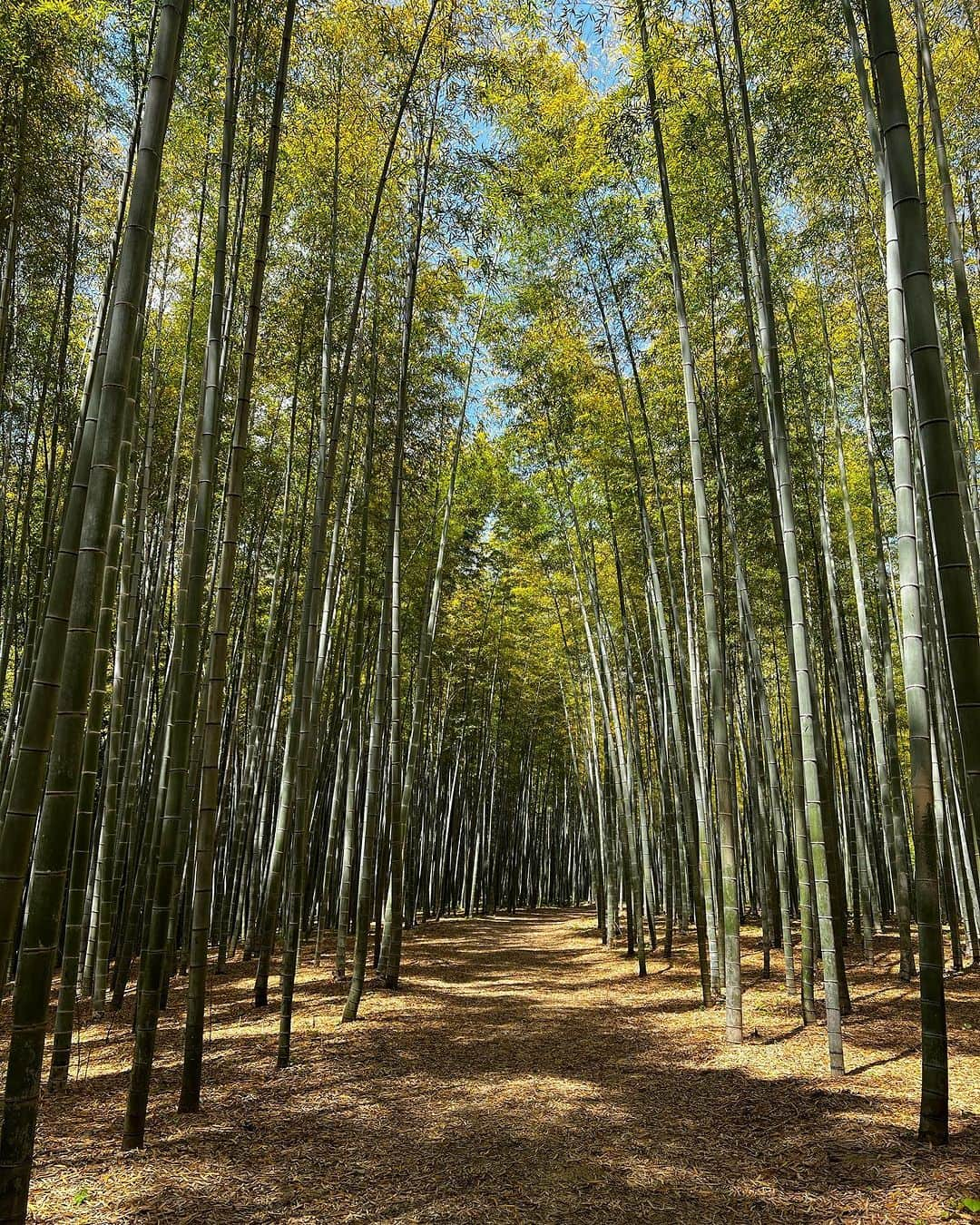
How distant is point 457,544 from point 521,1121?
24.7 feet

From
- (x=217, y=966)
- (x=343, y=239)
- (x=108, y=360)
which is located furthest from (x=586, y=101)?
(x=217, y=966)

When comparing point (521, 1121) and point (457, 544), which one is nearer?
point (521, 1121)

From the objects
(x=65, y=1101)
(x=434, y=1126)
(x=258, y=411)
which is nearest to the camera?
(x=434, y=1126)

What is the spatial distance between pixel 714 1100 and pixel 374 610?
6509 mm

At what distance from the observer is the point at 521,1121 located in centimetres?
284

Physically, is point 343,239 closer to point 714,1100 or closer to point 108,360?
point 108,360

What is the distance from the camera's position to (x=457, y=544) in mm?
9742

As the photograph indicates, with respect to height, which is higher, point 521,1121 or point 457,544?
point 457,544

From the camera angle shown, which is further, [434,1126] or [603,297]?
[603,297]

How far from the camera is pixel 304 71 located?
4.58 meters

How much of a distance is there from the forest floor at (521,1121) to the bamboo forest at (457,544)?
0.08 ft

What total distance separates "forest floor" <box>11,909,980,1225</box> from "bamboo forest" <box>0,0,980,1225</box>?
0.02m

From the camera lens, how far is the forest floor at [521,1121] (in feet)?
7.06

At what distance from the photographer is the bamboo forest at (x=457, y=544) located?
2189 millimetres
